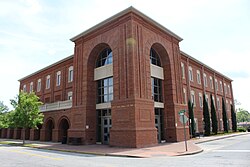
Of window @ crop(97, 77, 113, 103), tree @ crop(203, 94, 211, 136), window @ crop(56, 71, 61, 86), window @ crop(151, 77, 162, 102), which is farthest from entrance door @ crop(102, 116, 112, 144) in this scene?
tree @ crop(203, 94, 211, 136)

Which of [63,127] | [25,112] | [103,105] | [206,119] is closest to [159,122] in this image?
[103,105]

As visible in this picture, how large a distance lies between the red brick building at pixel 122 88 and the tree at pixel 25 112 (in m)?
2.23

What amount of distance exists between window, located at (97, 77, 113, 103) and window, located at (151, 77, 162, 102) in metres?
4.68

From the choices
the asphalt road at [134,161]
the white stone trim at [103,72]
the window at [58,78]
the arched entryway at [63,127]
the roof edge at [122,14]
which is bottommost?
the asphalt road at [134,161]

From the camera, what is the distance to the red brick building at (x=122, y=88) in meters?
19.0

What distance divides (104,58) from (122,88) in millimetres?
6461

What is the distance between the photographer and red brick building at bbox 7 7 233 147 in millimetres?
18953

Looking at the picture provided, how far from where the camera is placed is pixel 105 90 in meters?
23.5

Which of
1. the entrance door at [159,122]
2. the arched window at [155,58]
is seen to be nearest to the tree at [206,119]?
the entrance door at [159,122]

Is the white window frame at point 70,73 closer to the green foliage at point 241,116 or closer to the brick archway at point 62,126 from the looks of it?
the brick archway at point 62,126

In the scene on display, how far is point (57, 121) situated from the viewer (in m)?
27.2

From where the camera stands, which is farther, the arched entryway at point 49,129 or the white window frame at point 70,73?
the white window frame at point 70,73

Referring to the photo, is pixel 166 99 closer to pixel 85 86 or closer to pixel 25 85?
pixel 85 86

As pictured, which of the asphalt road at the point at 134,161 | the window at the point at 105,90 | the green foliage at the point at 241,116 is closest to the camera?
the asphalt road at the point at 134,161
